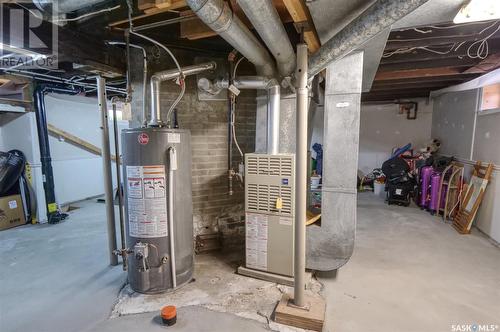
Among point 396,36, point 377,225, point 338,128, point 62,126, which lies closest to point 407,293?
point 338,128

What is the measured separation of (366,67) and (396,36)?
376 mm

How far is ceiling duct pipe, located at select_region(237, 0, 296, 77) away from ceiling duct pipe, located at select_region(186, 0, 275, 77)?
4.7 inches

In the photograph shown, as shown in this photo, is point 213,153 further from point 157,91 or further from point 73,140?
point 73,140

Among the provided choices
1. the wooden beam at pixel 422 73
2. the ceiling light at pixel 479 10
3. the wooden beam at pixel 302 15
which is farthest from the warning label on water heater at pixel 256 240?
the wooden beam at pixel 422 73

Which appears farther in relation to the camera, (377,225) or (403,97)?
(403,97)

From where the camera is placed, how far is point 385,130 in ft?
22.2

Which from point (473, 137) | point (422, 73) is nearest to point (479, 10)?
point (422, 73)

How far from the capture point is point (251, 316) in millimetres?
1935

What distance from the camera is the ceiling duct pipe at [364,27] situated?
3.98 feet

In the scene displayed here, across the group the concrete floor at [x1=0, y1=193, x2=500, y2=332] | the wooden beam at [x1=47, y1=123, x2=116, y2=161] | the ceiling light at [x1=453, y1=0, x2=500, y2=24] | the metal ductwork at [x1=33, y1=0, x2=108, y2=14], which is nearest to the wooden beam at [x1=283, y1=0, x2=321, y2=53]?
the ceiling light at [x1=453, y1=0, x2=500, y2=24]

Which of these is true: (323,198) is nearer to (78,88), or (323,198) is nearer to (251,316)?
(251,316)

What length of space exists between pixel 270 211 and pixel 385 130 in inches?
225

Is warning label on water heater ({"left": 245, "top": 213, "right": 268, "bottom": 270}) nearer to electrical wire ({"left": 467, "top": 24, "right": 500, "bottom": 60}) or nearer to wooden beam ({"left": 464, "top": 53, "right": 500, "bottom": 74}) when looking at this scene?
electrical wire ({"left": 467, "top": 24, "right": 500, "bottom": 60})

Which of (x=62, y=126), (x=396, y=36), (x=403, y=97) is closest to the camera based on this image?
(x=396, y=36)
